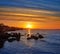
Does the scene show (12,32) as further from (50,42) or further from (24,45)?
Answer: (50,42)

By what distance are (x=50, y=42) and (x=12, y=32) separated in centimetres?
91

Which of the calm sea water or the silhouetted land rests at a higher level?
the silhouetted land

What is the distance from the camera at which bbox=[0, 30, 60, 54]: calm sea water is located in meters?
4.70

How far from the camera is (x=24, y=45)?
4840 millimetres

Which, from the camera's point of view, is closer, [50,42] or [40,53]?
[40,53]

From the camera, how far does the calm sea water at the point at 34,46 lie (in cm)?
470

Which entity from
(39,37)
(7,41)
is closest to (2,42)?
(7,41)

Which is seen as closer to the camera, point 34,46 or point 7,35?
point 7,35

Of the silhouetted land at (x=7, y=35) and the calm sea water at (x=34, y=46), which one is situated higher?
the silhouetted land at (x=7, y=35)

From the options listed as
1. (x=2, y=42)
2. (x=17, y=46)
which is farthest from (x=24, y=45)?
(x=2, y=42)

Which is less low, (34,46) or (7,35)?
(7,35)

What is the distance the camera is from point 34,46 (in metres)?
4.86

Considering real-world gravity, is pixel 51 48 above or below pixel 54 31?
below

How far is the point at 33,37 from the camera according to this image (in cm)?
A: 486
